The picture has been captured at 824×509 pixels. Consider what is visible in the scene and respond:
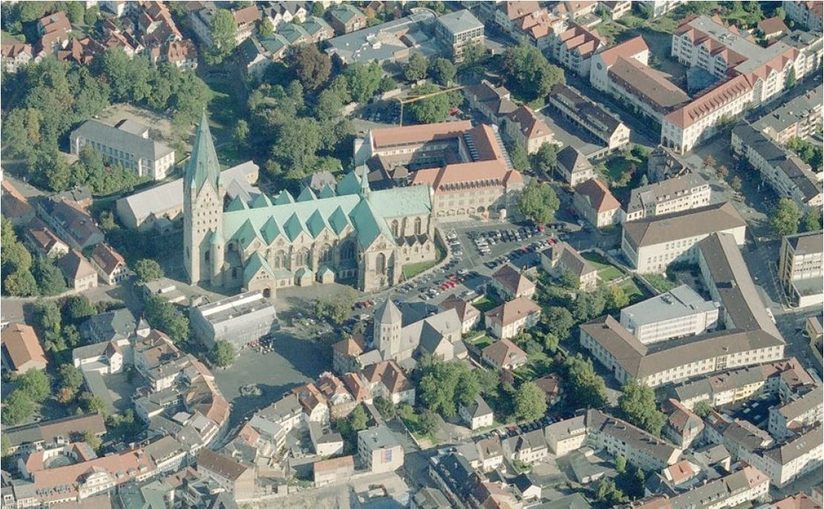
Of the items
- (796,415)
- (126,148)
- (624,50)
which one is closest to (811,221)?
(796,415)

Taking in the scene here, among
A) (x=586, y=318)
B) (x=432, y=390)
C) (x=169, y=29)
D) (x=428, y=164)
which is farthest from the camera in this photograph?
(x=169, y=29)

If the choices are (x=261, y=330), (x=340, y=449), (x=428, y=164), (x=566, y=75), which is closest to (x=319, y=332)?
(x=261, y=330)

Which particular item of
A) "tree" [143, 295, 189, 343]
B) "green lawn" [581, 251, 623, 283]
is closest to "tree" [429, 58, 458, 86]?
"green lawn" [581, 251, 623, 283]

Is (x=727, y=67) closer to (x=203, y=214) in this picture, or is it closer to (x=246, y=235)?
(x=246, y=235)

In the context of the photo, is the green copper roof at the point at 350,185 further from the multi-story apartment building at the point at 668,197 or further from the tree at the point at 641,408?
the tree at the point at 641,408

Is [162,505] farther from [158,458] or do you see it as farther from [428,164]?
[428,164]
